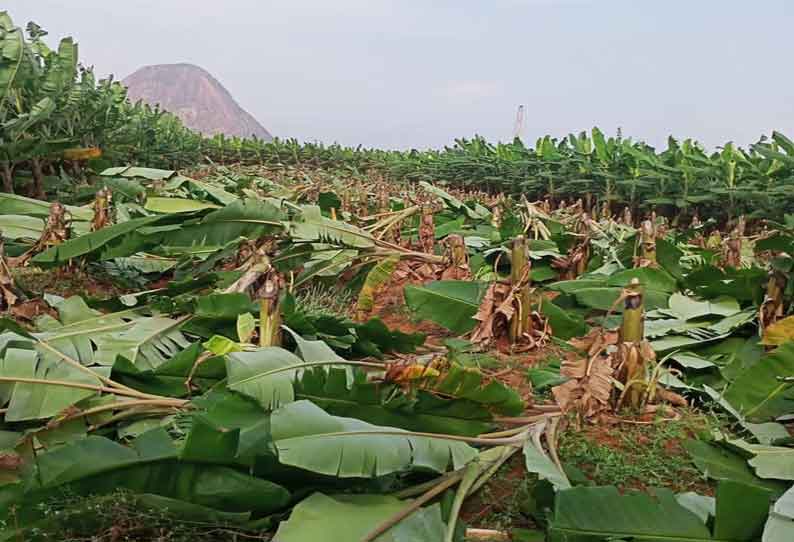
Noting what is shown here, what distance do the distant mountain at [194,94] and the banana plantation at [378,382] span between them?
8029 cm

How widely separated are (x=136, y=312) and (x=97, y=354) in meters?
0.65

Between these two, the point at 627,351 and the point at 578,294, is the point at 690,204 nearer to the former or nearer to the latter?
the point at 578,294

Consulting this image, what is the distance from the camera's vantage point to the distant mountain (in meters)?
83.8

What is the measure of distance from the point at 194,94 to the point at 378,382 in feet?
303

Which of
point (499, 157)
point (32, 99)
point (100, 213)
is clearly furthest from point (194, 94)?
point (100, 213)

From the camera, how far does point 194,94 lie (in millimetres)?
87625

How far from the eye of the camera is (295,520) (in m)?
1.53

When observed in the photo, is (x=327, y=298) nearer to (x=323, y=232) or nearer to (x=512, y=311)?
(x=323, y=232)

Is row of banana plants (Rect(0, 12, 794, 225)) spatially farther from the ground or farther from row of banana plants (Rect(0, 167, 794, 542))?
the ground

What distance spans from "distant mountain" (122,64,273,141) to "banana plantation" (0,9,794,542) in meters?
80.3

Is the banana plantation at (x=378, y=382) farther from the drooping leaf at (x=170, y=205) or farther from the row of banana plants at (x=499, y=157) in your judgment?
the row of banana plants at (x=499, y=157)

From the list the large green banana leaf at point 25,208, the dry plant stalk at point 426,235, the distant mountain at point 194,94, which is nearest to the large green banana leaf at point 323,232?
the dry plant stalk at point 426,235

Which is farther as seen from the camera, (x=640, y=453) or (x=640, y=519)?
(x=640, y=453)

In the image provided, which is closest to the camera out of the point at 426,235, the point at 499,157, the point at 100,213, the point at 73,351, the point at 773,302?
the point at 73,351
